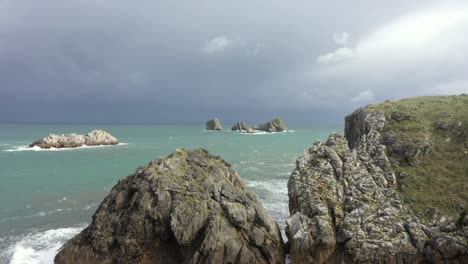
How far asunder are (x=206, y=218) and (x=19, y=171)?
64096 millimetres

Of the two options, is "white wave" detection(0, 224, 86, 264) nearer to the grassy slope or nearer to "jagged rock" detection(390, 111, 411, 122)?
the grassy slope

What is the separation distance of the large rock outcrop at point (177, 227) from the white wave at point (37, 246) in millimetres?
2707

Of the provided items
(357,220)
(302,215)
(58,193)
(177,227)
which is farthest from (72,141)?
(357,220)

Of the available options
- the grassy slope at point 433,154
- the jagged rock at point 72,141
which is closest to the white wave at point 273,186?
the grassy slope at point 433,154

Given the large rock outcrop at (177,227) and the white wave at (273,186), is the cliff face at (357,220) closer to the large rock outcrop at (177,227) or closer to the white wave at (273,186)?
the large rock outcrop at (177,227)

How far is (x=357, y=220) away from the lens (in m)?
27.2

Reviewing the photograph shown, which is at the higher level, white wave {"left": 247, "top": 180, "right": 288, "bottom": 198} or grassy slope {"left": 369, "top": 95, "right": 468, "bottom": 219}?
grassy slope {"left": 369, "top": 95, "right": 468, "bottom": 219}

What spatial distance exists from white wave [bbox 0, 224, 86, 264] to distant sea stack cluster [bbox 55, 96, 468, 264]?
→ 2.92 metres

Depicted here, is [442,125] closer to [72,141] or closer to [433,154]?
[433,154]

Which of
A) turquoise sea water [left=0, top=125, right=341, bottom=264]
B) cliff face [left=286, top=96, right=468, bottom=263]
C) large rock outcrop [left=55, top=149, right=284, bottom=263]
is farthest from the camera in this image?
turquoise sea water [left=0, top=125, right=341, bottom=264]

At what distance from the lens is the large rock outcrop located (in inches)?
1015

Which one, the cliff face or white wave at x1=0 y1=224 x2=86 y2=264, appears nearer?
the cliff face

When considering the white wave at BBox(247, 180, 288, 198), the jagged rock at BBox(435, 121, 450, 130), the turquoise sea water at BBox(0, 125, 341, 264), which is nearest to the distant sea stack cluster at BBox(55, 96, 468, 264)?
the jagged rock at BBox(435, 121, 450, 130)

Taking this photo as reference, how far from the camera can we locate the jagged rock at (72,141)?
126812 mm
